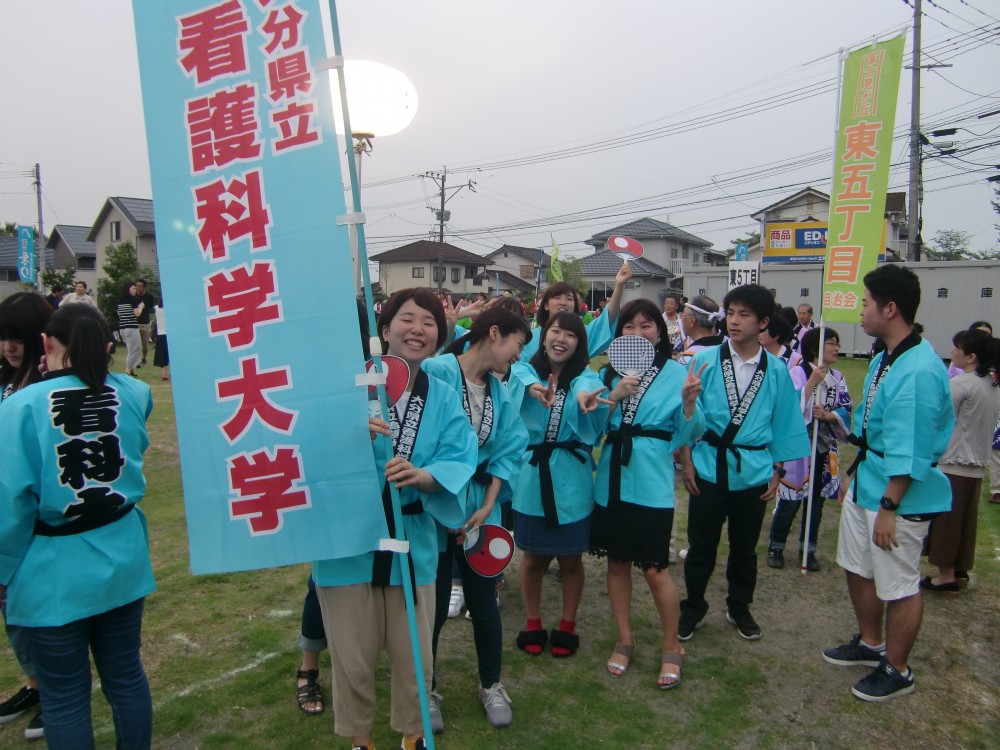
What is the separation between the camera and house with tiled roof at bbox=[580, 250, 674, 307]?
4241 cm

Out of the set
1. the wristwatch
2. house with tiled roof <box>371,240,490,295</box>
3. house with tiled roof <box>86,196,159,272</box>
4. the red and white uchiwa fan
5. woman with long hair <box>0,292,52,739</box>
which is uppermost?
house with tiled roof <box>86,196,159,272</box>

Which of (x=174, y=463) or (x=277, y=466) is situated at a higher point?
(x=277, y=466)

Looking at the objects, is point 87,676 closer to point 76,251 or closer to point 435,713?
point 435,713

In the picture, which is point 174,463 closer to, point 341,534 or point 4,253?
point 341,534

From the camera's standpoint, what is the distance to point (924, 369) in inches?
129

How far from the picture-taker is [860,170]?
5.34 metres

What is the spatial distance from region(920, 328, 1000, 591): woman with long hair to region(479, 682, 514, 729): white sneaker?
3431 mm

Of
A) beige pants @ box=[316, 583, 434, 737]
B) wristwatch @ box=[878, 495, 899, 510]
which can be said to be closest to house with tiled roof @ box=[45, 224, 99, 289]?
beige pants @ box=[316, 583, 434, 737]

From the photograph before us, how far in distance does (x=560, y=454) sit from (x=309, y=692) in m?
1.74

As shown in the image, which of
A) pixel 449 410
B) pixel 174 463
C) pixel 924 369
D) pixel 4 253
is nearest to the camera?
pixel 449 410

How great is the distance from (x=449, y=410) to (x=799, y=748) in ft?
7.33

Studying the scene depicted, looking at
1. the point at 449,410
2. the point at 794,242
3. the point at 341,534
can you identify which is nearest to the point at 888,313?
the point at 449,410

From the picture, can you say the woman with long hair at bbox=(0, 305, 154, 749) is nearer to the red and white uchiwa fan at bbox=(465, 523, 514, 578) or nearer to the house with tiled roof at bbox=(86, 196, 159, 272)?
the red and white uchiwa fan at bbox=(465, 523, 514, 578)

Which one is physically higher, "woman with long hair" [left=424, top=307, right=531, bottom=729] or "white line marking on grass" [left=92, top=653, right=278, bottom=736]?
"woman with long hair" [left=424, top=307, right=531, bottom=729]
